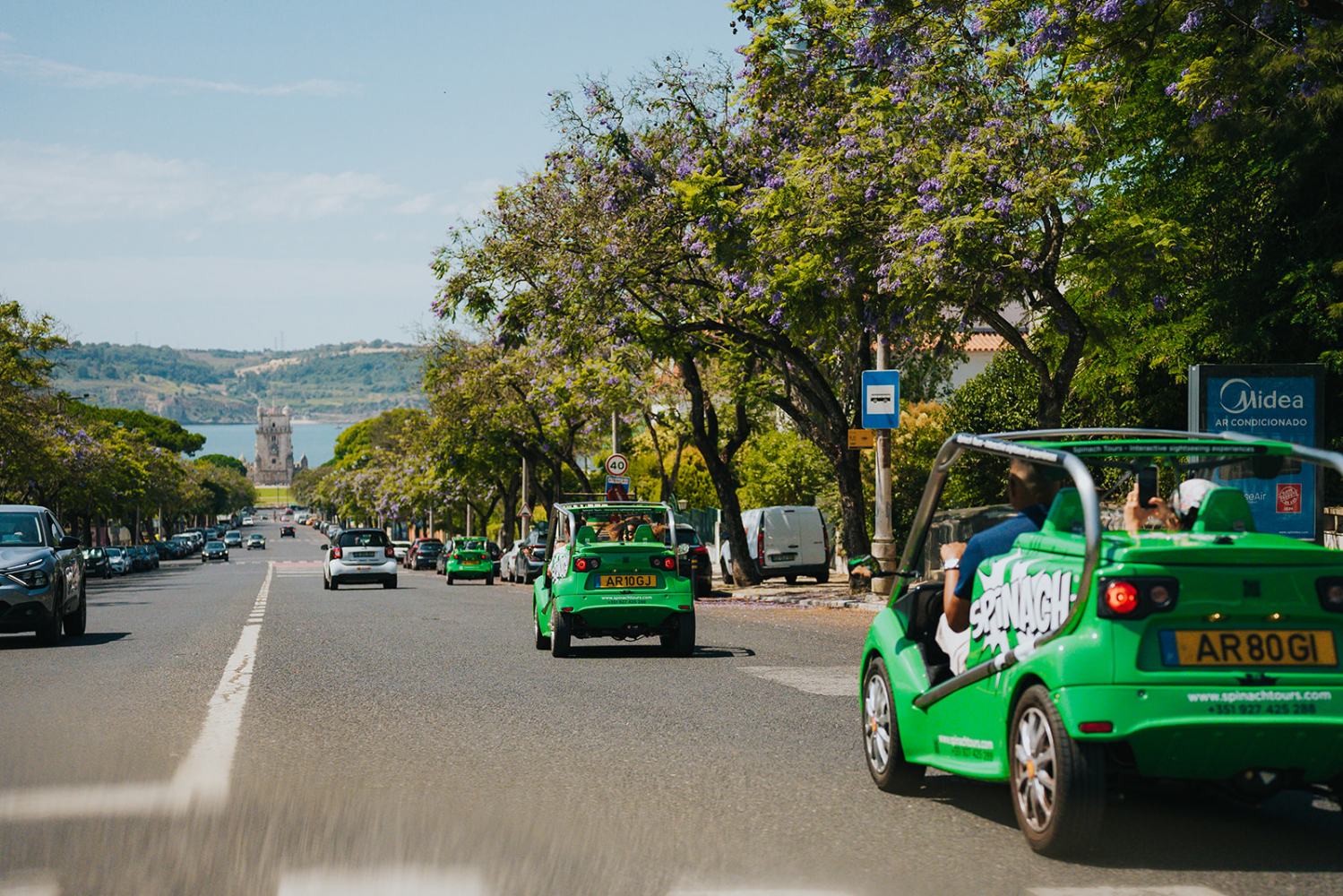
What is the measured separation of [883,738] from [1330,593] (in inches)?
96.8

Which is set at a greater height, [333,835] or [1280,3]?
[1280,3]

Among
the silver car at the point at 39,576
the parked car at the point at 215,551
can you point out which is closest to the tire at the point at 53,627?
the silver car at the point at 39,576

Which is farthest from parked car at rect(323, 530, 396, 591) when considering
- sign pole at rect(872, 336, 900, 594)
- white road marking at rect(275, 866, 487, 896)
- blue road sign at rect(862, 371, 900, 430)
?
white road marking at rect(275, 866, 487, 896)

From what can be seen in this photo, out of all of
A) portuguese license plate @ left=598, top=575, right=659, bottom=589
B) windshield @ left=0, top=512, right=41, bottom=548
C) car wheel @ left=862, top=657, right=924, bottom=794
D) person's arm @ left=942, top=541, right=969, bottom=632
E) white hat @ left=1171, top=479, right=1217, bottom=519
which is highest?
white hat @ left=1171, top=479, right=1217, bottom=519

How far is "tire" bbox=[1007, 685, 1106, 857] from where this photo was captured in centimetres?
602

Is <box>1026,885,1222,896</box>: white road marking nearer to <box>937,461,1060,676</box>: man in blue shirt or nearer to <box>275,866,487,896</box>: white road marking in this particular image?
<box>937,461,1060,676</box>: man in blue shirt

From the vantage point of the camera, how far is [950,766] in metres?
7.12

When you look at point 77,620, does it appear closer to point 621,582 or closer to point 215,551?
point 621,582

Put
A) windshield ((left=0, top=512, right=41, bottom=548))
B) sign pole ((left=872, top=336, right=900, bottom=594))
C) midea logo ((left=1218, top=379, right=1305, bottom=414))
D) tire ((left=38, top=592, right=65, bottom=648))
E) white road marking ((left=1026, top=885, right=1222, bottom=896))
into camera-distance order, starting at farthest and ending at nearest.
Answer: sign pole ((left=872, top=336, right=900, bottom=594))
windshield ((left=0, top=512, right=41, bottom=548))
tire ((left=38, top=592, right=65, bottom=648))
midea logo ((left=1218, top=379, right=1305, bottom=414))
white road marking ((left=1026, top=885, right=1222, bottom=896))

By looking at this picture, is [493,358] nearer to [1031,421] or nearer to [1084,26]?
[1031,421]

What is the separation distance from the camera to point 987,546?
7.21 metres

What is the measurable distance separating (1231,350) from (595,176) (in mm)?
11058

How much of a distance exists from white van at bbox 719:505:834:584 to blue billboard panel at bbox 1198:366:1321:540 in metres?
22.6

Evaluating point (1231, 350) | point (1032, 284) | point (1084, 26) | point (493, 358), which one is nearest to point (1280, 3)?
point (1084, 26)
